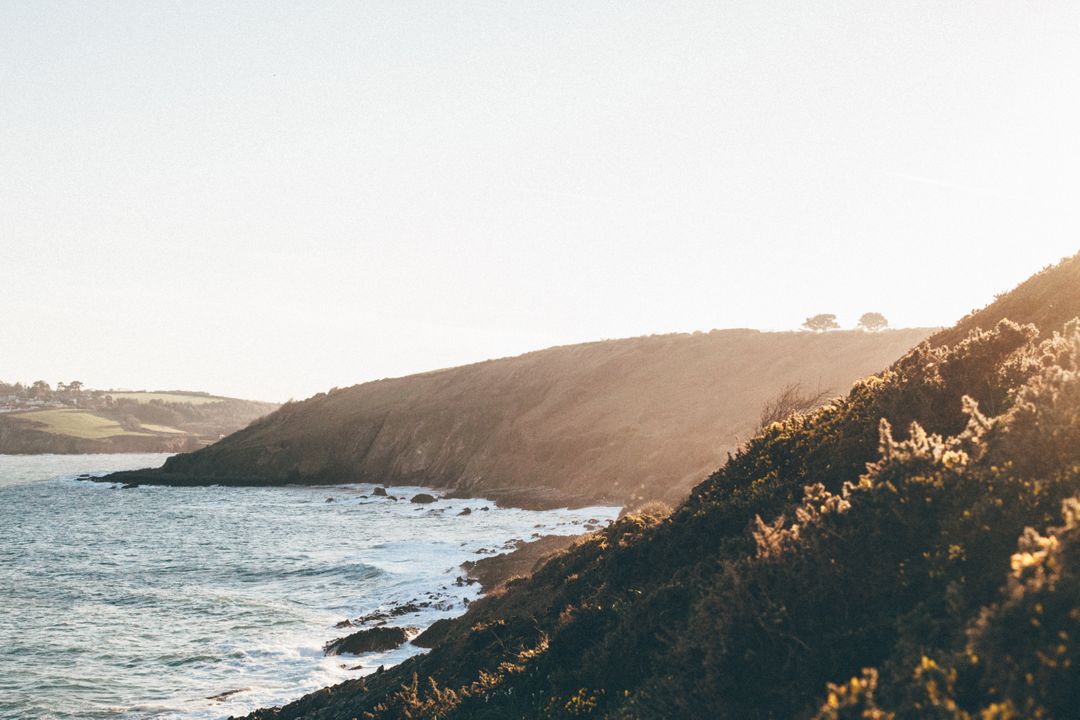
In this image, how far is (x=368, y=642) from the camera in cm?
2483

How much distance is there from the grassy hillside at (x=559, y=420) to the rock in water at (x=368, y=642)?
29.3 meters

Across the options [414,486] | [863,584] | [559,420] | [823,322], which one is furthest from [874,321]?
[863,584]

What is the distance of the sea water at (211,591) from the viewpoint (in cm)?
2244

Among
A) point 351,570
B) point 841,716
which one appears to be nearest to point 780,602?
point 841,716

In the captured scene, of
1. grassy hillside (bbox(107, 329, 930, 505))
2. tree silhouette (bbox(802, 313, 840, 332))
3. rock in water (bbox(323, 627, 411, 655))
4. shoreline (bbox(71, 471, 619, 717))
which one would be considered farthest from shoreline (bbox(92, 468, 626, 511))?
tree silhouette (bbox(802, 313, 840, 332))

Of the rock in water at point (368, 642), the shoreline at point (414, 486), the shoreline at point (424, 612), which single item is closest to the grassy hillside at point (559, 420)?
the shoreline at point (414, 486)

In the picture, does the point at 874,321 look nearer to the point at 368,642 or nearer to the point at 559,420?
the point at 559,420

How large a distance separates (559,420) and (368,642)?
60129 mm

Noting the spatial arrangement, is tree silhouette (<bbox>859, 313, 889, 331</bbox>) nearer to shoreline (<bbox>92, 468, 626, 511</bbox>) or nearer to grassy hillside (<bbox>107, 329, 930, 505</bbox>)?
grassy hillside (<bbox>107, 329, 930, 505</bbox>)

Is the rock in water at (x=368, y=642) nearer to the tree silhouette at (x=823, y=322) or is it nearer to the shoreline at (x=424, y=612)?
the shoreline at (x=424, y=612)

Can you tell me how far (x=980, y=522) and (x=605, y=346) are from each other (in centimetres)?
9929

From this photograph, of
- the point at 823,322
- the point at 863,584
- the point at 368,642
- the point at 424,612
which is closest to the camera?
the point at 863,584

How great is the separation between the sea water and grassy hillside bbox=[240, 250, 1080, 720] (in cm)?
1147

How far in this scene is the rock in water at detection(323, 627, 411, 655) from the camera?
80.7 feet
